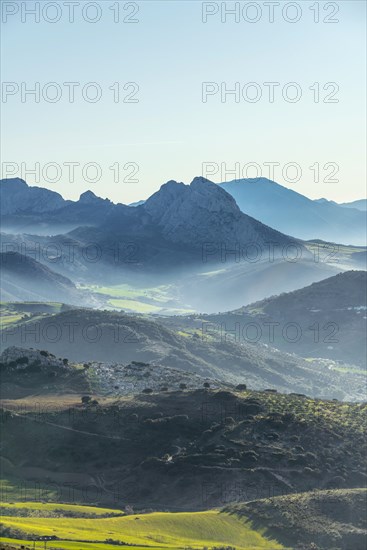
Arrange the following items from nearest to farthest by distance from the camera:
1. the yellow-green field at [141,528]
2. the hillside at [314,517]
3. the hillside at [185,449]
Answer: the yellow-green field at [141,528]
the hillside at [314,517]
the hillside at [185,449]

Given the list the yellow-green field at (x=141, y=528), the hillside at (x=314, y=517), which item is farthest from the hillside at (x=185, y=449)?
the yellow-green field at (x=141, y=528)

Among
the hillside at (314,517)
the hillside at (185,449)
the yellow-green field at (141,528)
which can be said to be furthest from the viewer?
the hillside at (185,449)

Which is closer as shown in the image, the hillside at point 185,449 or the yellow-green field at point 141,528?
the yellow-green field at point 141,528

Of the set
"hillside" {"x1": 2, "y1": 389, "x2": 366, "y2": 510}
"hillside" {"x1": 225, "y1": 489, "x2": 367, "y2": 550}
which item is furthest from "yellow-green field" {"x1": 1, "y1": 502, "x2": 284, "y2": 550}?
"hillside" {"x1": 2, "y1": 389, "x2": 366, "y2": 510}

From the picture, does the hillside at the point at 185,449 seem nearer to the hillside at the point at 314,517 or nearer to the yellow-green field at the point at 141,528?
the hillside at the point at 314,517

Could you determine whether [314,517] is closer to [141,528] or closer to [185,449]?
[141,528]

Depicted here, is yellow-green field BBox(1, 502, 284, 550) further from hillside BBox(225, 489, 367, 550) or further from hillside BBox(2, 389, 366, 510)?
hillside BBox(2, 389, 366, 510)
